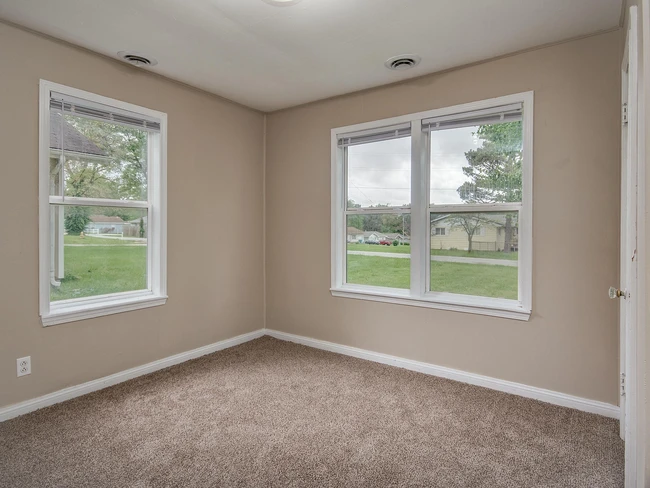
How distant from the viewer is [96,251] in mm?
2896

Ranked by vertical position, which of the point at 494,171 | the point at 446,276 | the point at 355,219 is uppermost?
the point at 494,171

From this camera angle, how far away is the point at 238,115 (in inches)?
151

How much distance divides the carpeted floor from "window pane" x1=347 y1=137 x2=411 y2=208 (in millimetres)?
1578

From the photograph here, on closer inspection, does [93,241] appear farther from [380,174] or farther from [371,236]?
[380,174]

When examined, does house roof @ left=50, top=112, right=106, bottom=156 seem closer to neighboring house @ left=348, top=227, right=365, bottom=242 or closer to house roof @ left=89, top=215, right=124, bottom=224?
house roof @ left=89, top=215, right=124, bottom=224

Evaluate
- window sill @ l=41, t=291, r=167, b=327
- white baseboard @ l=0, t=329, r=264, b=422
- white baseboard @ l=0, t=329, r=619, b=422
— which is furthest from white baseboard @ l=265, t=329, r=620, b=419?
window sill @ l=41, t=291, r=167, b=327

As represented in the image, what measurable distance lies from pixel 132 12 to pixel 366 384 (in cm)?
295

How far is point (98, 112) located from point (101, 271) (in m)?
1.21

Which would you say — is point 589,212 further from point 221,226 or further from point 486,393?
point 221,226

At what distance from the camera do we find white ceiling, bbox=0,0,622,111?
2.14 meters

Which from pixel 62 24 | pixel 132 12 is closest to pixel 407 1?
pixel 132 12

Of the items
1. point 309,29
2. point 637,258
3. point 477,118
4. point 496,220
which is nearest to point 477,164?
point 477,118

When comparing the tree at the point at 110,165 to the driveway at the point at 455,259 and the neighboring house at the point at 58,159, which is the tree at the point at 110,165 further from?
the driveway at the point at 455,259

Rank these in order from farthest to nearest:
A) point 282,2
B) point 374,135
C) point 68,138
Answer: point 374,135
point 68,138
point 282,2
